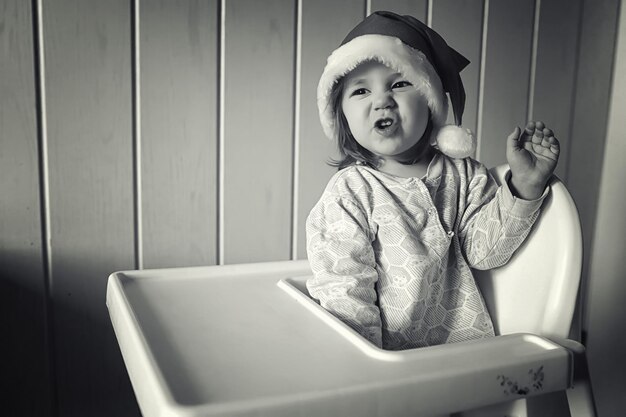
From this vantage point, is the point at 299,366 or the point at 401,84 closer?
the point at 299,366

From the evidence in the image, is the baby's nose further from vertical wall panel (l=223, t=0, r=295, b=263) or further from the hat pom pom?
vertical wall panel (l=223, t=0, r=295, b=263)

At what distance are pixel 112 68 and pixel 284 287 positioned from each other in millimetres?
453

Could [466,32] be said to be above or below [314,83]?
above

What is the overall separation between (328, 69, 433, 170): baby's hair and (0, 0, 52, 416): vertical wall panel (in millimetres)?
476

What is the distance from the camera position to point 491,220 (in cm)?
70

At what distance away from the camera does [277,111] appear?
0.98 meters

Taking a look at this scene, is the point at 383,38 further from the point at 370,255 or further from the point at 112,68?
the point at 112,68

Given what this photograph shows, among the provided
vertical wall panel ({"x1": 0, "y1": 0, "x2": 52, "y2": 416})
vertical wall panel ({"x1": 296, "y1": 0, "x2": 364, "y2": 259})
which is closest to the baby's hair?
vertical wall panel ({"x1": 296, "y1": 0, "x2": 364, "y2": 259})

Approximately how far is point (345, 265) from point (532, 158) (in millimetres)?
260

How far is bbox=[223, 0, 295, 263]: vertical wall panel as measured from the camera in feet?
3.09

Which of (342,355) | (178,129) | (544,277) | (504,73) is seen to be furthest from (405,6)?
(342,355)

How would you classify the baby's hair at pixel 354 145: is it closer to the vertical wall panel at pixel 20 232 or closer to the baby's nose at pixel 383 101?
the baby's nose at pixel 383 101

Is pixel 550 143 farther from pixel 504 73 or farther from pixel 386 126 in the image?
pixel 504 73

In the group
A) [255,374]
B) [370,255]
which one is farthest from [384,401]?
[370,255]
